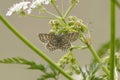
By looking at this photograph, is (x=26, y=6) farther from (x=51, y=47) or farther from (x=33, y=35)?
(x=33, y=35)

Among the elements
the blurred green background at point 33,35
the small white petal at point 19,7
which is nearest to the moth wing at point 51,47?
the small white petal at point 19,7

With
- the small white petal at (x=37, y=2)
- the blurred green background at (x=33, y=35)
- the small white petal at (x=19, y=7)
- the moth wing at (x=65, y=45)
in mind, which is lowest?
the moth wing at (x=65, y=45)

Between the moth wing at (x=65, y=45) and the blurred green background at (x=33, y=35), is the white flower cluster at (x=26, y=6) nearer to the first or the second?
the moth wing at (x=65, y=45)

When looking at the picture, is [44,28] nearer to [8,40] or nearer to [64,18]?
[8,40]

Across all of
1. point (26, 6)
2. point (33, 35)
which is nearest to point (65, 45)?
point (26, 6)

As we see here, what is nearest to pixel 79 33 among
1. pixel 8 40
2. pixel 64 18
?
pixel 64 18

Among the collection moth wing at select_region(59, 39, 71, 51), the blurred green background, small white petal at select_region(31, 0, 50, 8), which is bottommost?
moth wing at select_region(59, 39, 71, 51)

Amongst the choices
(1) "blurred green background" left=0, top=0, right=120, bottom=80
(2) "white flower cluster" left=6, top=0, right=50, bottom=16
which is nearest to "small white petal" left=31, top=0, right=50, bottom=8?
(2) "white flower cluster" left=6, top=0, right=50, bottom=16

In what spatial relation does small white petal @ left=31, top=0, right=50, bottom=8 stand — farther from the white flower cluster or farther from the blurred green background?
the blurred green background
